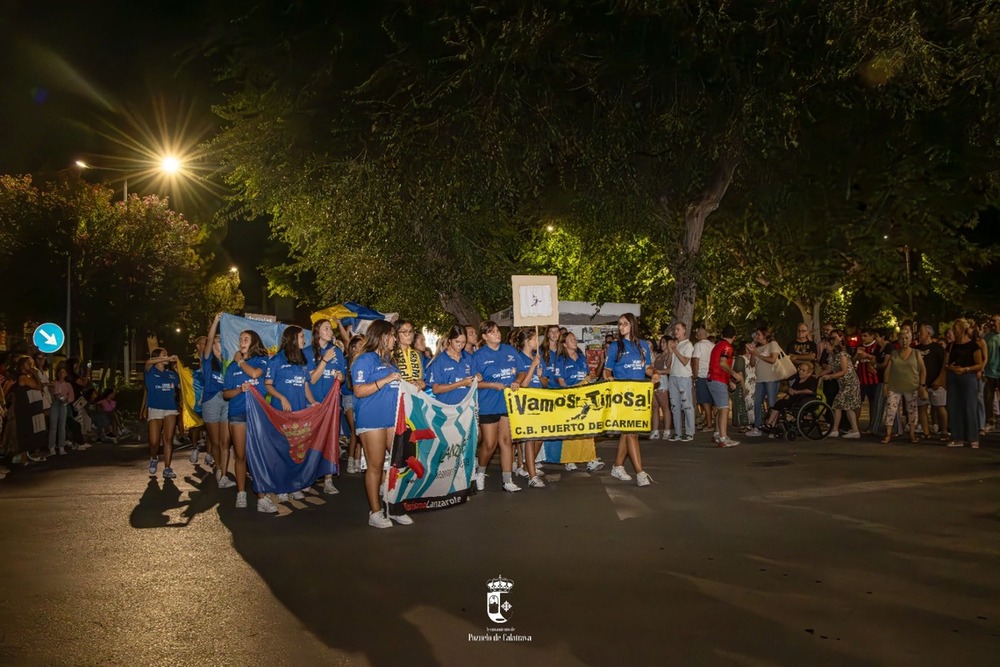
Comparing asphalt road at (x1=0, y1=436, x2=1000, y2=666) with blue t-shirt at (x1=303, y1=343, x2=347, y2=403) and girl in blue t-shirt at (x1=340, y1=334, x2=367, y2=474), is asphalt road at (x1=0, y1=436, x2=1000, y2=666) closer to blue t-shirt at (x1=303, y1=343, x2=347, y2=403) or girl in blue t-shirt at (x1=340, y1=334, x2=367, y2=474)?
blue t-shirt at (x1=303, y1=343, x2=347, y2=403)

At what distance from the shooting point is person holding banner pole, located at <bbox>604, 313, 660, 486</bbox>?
11.9 m

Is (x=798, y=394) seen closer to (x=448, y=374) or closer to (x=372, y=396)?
(x=448, y=374)

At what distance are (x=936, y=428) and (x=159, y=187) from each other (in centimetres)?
4410

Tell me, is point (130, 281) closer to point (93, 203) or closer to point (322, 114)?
point (93, 203)

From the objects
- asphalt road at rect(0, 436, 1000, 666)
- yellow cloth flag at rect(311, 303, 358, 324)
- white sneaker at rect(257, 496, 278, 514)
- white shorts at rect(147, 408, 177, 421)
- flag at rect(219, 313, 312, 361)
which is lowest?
asphalt road at rect(0, 436, 1000, 666)

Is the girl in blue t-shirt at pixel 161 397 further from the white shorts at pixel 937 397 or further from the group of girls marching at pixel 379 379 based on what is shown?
the white shorts at pixel 937 397

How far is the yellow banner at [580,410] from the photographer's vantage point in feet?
38.5

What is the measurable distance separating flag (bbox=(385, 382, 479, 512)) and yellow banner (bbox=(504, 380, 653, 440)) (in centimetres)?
76

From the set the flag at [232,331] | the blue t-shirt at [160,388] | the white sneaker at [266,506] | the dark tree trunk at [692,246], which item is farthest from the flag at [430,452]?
the dark tree trunk at [692,246]

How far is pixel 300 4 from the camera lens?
15.5 metres

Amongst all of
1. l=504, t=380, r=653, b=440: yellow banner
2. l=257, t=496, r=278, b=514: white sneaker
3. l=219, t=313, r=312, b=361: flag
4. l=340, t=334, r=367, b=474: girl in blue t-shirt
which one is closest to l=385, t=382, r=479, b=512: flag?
l=504, t=380, r=653, b=440: yellow banner

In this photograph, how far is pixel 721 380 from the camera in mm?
16219

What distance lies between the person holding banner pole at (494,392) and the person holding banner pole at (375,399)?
2300mm

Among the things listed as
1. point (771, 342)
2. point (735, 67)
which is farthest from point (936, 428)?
point (735, 67)
